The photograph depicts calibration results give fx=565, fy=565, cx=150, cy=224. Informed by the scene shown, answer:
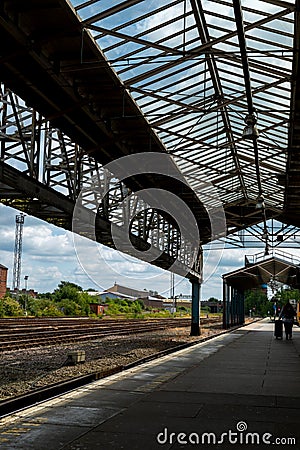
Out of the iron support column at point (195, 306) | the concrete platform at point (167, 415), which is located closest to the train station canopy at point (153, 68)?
the concrete platform at point (167, 415)

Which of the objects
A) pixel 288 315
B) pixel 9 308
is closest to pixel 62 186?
pixel 288 315

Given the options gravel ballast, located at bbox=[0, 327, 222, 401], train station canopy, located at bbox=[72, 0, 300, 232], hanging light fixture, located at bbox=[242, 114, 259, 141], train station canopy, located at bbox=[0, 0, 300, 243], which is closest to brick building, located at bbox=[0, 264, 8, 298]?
gravel ballast, located at bbox=[0, 327, 222, 401]

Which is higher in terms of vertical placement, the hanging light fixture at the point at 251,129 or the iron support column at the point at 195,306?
the hanging light fixture at the point at 251,129

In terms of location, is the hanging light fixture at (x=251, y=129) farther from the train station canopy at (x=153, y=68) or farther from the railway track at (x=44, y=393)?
the railway track at (x=44, y=393)

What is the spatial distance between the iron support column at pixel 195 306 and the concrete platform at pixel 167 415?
17.7m

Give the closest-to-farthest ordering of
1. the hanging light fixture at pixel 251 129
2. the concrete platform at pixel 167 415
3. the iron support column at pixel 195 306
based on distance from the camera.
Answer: the concrete platform at pixel 167 415
the hanging light fixture at pixel 251 129
the iron support column at pixel 195 306

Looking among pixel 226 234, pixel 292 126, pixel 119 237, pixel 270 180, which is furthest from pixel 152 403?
pixel 226 234

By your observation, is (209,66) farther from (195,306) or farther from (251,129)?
(195,306)

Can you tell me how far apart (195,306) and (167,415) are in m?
23.6

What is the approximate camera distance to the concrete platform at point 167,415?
632 cm

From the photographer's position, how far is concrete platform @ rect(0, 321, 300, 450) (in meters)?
6.32

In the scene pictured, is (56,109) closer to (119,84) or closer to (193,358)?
(119,84)

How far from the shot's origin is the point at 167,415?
25.4 feet

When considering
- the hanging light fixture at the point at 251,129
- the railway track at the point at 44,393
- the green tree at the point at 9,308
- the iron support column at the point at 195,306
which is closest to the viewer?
the railway track at the point at 44,393
